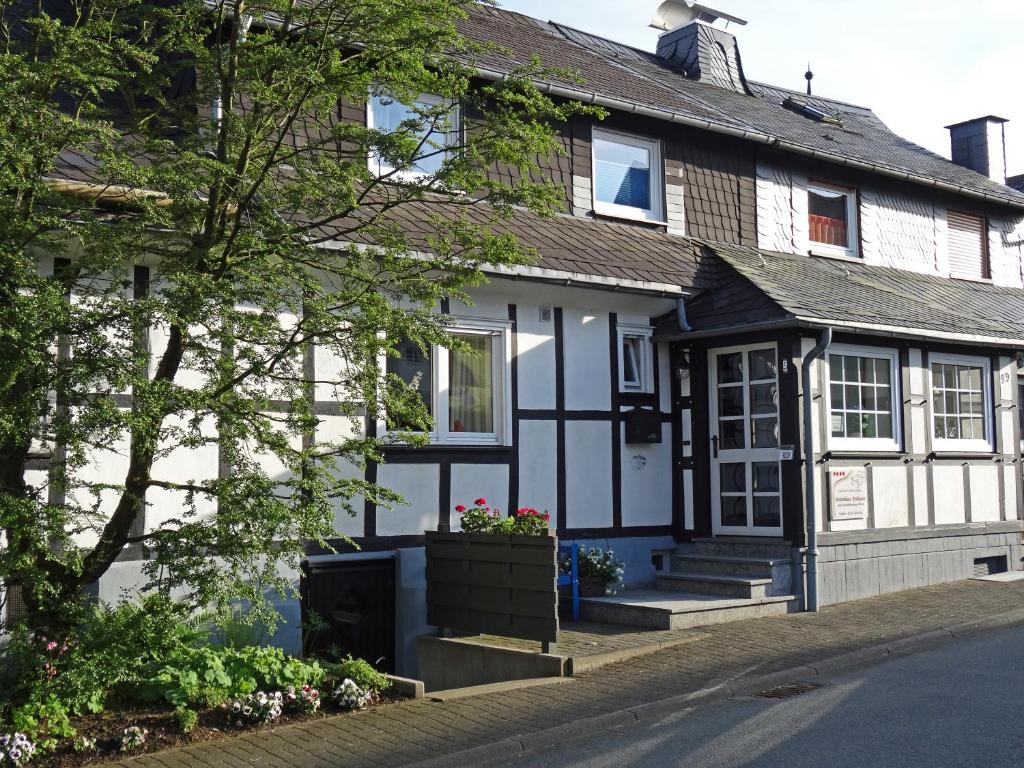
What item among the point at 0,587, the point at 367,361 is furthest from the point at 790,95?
the point at 0,587

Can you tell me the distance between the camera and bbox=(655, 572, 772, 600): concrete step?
11.0 m

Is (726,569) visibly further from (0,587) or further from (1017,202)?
(1017,202)

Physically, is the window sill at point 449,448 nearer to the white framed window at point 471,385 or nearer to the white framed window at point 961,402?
the white framed window at point 471,385

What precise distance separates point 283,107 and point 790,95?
55.4 feet

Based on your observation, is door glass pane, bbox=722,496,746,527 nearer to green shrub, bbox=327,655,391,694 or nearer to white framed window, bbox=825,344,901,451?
white framed window, bbox=825,344,901,451

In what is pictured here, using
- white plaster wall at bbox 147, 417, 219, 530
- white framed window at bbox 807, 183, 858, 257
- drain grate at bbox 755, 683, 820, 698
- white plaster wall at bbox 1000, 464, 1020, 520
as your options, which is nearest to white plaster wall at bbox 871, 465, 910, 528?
white plaster wall at bbox 1000, 464, 1020, 520

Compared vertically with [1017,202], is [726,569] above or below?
below

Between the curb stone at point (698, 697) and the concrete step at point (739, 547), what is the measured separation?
78.5 inches

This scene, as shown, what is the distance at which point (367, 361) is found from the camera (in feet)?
22.0

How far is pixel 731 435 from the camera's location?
12.4m

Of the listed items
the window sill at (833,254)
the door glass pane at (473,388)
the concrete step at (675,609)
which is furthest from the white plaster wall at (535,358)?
the window sill at (833,254)

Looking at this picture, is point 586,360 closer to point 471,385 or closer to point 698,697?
point 471,385

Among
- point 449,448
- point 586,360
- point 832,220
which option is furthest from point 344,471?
point 832,220

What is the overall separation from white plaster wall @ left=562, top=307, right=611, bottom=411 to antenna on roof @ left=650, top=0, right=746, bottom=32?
994cm
